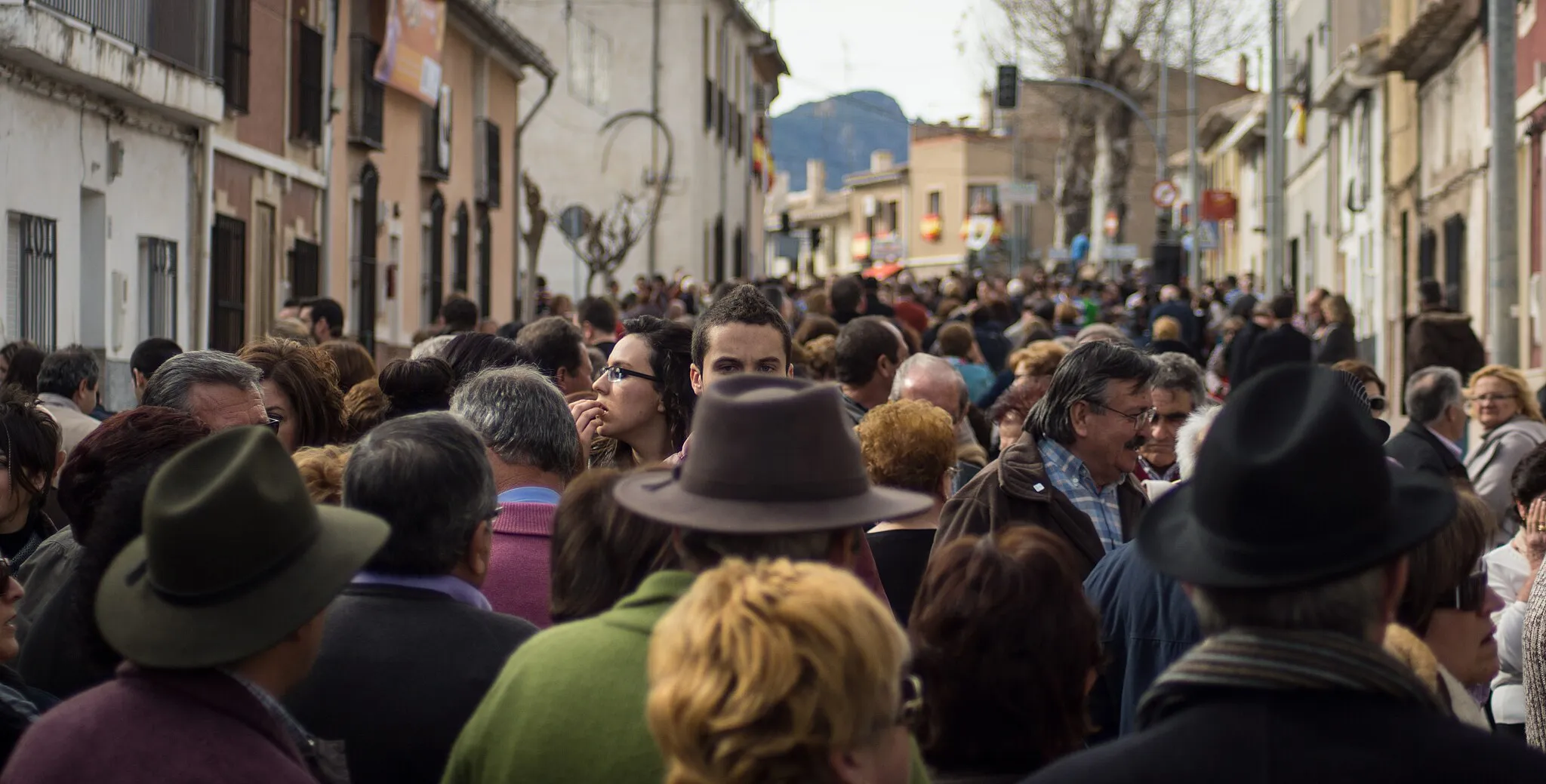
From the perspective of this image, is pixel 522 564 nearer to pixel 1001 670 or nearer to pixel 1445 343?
pixel 1001 670

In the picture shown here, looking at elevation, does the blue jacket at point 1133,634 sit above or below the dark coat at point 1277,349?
below

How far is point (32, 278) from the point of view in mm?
12555

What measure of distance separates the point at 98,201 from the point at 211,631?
472 inches

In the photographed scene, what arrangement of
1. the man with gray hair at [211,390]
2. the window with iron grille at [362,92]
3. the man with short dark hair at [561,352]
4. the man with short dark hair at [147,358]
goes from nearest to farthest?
the man with gray hair at [211,390] < the man with short dark hair at [561,352] < the man with short dark hair at [147,358] < the window with iron grille at [362,92]

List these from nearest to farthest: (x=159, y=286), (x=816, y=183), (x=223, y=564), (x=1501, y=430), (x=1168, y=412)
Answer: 1. (x=223, y=564)
2. (x=1168, y=412)
3. (x=1501, y=430)
4. (x=159, y=286)
5. (x=816, y=183)

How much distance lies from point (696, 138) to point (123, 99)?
26522 millimetres

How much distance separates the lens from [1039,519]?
219 inches

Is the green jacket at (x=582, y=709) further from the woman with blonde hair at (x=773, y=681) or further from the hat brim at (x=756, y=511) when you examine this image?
the woman with blonde hair at (x=773, y=681)

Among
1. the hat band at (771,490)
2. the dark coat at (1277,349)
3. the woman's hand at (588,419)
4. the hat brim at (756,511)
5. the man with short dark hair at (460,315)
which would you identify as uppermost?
the man with short dark hair at (460,315)

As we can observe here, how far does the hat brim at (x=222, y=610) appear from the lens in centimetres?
293

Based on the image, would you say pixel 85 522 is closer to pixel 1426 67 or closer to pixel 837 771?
pixel 837 771

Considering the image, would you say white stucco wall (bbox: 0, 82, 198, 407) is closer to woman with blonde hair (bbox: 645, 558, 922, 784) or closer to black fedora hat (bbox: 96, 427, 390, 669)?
black fedora hat (bbox: 96, 427, 390, 669)

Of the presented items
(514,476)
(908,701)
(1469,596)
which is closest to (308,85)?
(514,476)

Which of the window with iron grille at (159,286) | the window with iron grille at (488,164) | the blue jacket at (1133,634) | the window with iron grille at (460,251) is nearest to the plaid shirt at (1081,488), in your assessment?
the blue jacket at (1133,634)
